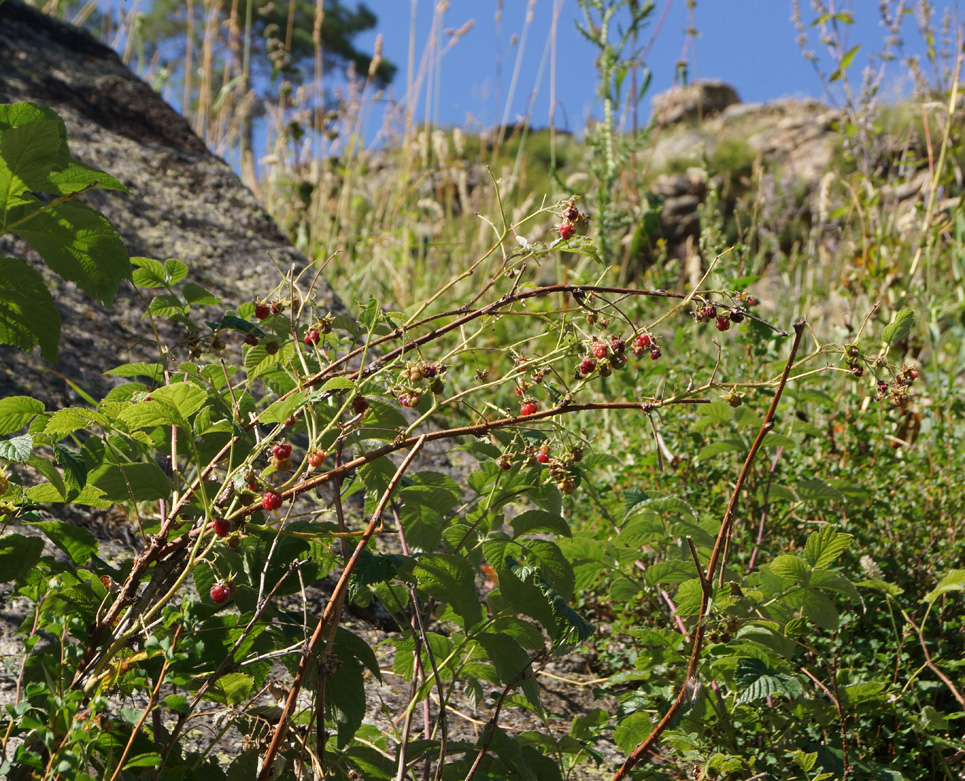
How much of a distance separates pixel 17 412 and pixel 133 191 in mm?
1362

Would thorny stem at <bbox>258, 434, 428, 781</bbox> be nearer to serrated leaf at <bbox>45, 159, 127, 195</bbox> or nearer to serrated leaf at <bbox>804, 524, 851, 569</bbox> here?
serrated leaf at <bbox>45, 159, 127, 195</bbox>

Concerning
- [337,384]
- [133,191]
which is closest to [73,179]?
[337,384]

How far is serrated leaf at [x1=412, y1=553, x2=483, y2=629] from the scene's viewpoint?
0.90 m

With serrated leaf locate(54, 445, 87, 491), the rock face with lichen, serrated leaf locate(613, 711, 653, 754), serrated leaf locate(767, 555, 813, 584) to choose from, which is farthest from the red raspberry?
the rock face with lichen

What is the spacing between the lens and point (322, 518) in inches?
66.8

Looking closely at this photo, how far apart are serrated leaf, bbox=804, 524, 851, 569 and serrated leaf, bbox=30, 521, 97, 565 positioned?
34.9 inches

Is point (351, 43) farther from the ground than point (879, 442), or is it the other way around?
point (351, 43)

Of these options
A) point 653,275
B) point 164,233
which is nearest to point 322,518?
point 164,233

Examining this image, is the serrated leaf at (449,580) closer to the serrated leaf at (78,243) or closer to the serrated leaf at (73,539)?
the serrated leaf at (73,539)

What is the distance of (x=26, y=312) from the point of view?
839 mm

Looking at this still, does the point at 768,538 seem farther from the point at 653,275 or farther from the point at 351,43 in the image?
the point at 351,43

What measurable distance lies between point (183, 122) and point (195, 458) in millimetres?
2294

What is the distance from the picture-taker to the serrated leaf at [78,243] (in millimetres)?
812

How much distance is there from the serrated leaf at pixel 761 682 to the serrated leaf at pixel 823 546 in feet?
0.56
